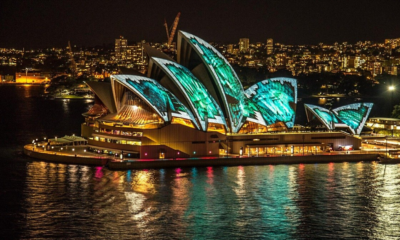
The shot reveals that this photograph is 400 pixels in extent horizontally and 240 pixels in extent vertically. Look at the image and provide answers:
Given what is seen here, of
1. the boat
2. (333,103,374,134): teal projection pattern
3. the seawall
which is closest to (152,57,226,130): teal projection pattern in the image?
the seawall

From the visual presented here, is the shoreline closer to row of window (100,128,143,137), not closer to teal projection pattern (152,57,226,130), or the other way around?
row of window (100,128,143,137)

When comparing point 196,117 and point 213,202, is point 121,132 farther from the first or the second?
point 213,202

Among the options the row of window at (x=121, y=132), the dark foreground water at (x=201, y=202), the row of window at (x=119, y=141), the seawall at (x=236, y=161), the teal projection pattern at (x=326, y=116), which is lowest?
the dark foreground water at (x=201, y=202)

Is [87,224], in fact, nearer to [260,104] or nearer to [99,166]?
[99,166]

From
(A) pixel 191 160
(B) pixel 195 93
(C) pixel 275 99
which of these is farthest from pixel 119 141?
(C) pixel 275 99

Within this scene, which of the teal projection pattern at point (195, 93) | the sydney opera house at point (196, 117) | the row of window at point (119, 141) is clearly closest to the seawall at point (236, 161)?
the sydney opera house at point (196, 117)

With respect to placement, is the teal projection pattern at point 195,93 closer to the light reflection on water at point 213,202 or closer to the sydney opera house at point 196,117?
the sydney opera house at point 196,117

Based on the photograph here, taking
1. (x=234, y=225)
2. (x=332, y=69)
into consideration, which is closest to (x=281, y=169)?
(x=234, y=225)
